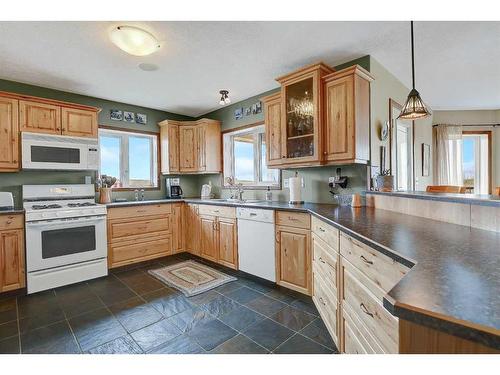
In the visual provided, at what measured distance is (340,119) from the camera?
2.50m

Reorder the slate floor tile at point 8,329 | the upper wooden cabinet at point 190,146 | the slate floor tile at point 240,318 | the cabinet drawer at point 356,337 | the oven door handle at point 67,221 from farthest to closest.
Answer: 1. the upper wooden cabinet at point 190,146
2. the oven door handle at point 67,221
3. the slate floor tile at point 240,318
4. the slate floor tile at point 8,329
5. the cabinet drawer at point 356,337

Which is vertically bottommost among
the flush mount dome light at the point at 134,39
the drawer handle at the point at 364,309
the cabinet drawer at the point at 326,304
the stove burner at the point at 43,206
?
the cabinet drawer at the point at 326,304

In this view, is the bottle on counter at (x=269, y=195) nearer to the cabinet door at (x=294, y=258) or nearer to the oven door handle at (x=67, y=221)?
the cabinet door at (x=294, y=258)

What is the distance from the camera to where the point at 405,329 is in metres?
0.61

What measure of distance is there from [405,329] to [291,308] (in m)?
1.87

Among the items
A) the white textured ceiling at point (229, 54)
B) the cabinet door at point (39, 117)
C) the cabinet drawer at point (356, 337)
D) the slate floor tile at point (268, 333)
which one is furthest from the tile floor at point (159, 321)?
the white textured ceiling at point (229, 54)

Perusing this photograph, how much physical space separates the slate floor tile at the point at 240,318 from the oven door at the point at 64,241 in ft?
6.27

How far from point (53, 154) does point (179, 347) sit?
275cm

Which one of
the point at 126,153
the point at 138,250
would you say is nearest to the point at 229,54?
the point at 126,153

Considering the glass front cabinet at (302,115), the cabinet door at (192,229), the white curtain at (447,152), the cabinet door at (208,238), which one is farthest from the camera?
the white curtain at (447,152)

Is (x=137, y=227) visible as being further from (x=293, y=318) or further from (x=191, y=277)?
(x=293, y=318)

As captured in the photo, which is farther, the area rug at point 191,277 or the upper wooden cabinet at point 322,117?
the area rug at point 191,277

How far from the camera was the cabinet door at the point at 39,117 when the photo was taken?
9.58 ft

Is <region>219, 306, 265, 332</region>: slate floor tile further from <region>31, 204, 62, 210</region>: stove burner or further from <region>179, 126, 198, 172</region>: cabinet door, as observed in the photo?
<region>179, 126, 198, 172</region>: cabinet door
